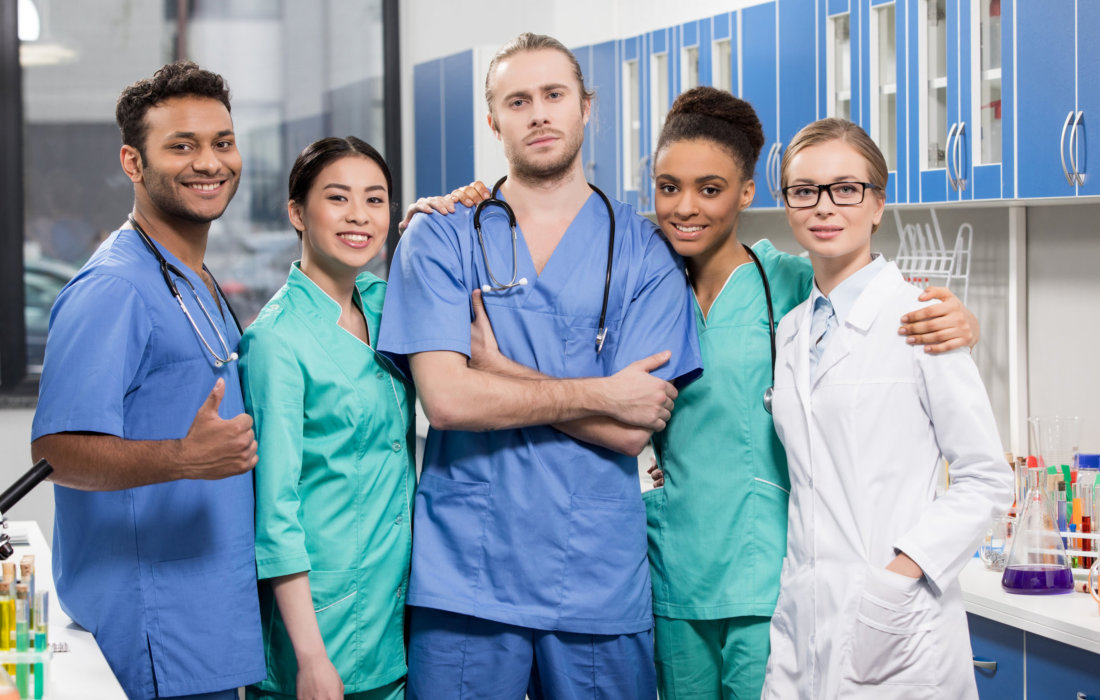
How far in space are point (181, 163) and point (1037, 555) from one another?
169 centimetres

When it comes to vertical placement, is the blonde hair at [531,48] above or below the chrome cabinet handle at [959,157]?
above

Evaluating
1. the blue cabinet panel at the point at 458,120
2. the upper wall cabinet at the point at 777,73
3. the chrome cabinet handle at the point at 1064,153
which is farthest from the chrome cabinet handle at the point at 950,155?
the blue cabinet panel at the point at 458,120

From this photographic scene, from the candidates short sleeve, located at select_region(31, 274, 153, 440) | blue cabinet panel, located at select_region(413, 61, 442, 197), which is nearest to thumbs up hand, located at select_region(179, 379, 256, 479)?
short sleeve, located at select_region(31, 274, 153, 440)

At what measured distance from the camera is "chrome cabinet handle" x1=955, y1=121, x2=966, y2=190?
2.41 m

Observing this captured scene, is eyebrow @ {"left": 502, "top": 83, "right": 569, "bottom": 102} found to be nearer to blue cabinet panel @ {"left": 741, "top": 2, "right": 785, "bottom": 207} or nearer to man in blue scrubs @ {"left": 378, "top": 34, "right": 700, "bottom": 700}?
man in blue scrubs @ {"left": 378, "top": 34, "right": 700, "bottom": 700}

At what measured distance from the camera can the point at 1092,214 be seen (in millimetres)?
2502

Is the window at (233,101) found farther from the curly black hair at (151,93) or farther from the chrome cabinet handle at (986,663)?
the chrome cabinet handle at (986,663)

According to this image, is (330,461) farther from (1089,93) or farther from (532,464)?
(1089,93)

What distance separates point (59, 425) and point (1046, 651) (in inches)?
66.1

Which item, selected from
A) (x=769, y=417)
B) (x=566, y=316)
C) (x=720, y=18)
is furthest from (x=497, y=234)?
(x=720, y=18)

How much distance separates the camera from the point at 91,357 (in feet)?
4.71

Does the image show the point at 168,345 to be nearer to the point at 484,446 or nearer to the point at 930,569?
the point at 484,446

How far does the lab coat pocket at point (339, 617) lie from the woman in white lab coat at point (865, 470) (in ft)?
2.09

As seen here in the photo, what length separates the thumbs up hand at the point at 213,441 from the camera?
4.59ft
